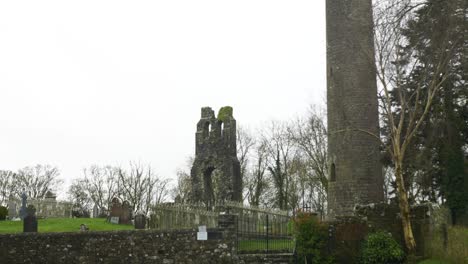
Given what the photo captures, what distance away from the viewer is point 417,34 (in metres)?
17.8

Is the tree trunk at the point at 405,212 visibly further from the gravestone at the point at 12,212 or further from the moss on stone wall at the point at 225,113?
the gravestone at the point at 12,212

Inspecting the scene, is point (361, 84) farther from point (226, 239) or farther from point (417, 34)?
point (226, 239)

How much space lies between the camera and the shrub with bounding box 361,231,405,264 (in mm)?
18891

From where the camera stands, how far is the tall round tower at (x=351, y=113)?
26109mm

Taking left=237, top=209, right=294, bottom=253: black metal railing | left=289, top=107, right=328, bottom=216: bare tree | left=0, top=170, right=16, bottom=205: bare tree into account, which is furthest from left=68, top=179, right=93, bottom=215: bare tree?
left=237, top=209, right=294, bottom=253: black metal railing

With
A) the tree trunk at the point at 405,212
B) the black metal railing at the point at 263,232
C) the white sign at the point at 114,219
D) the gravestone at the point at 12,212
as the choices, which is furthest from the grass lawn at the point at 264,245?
the gravestone at the point at 12,212

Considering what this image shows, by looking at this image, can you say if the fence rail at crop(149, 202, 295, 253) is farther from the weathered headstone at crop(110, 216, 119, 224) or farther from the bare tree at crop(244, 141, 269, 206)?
the bare tree at crop(244, 141, 269, 206)

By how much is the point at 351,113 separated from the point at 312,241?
28.3 ft

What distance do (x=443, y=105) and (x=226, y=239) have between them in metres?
10.3

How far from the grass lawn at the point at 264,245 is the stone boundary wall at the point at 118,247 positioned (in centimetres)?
151

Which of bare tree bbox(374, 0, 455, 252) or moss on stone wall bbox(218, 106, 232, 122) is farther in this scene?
moss on stone wall bbox(218, 106, 232, 122)

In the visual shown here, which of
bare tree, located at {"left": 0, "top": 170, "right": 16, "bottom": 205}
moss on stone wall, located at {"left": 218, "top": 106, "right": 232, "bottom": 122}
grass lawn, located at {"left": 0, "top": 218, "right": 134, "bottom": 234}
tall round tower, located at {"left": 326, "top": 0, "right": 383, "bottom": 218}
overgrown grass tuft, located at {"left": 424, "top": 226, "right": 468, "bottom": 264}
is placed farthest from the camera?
bare tree, located at {"left": 0, "top": 170, "right": 16, "bottom": 205}

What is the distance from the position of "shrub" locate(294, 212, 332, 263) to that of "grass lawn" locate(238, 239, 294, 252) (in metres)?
1.06

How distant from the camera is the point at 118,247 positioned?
1973 centimetres
